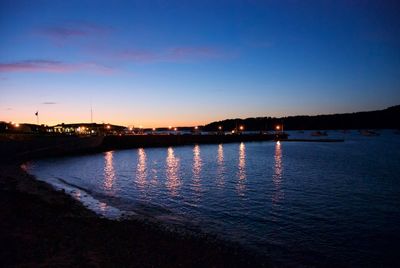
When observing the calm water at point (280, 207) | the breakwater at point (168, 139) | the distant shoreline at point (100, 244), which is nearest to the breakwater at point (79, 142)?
the breakwater at point (168, 139)

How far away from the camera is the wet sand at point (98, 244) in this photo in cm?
1253

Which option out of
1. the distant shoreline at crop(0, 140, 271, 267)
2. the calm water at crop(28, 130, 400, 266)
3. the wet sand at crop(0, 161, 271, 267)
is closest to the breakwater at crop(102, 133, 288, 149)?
the calm water at crop(28, 130, 400, 266)

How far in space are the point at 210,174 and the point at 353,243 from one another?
30.1 meters

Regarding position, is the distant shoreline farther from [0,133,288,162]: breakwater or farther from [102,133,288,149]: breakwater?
[102,133,288,149]: breakwater

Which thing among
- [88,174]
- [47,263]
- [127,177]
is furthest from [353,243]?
[88,174]

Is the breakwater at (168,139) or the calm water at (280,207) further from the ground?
the breakwater at (168,139)

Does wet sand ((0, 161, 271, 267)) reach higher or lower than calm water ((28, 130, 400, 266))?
higher

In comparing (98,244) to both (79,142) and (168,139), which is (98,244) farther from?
(168,139)

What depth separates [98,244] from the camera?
572 inches

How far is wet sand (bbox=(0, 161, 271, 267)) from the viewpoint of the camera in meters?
12.5

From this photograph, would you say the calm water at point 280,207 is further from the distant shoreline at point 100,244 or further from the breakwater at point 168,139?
the breakwater at point 168,139

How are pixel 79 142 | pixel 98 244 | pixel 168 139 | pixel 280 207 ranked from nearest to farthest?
pixel 98 244 → pixel 280 207 → pixel 79 142 → pixel 168 139

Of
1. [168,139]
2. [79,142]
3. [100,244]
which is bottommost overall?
[100,244]

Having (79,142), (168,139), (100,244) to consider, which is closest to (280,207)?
(100,244)
